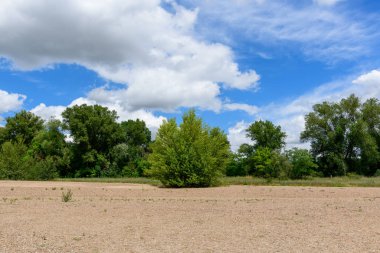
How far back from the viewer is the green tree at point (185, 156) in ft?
113

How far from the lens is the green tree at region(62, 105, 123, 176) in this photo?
65562 mm

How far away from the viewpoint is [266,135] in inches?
2753

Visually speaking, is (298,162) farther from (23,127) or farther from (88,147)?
(23,127)

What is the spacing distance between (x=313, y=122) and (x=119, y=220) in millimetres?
59159

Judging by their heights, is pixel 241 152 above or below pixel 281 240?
above

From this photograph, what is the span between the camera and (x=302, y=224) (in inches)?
477

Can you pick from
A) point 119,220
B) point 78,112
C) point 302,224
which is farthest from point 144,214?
point 78,112

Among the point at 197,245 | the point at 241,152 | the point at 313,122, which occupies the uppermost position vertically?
the point at 313,122

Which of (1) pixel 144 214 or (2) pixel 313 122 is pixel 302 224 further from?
(2) pixel 313 122

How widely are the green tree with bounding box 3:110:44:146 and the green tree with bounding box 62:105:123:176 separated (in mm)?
13959

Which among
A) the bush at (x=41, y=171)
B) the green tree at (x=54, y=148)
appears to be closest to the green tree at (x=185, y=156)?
the bush at (x=41, y=171)

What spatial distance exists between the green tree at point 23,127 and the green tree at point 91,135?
45.8 feet

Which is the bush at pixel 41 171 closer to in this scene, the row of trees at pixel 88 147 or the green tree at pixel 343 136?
the row of trees at pixel 88 147

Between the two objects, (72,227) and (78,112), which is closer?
(72,227)
